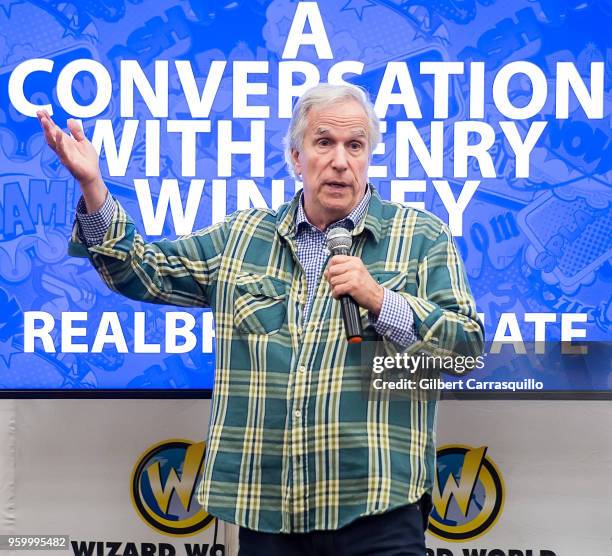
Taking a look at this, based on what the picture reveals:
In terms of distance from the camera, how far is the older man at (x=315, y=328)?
2.04 m

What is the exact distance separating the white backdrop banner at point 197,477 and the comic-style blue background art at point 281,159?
14 centimetres

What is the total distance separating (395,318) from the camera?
1986 mm

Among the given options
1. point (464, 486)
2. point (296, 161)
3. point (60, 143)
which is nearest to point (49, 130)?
point (60, 143)

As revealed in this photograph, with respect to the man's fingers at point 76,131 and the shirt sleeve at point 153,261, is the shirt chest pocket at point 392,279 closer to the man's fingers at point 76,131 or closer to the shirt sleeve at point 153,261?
the shirt sleeve at point 153,261

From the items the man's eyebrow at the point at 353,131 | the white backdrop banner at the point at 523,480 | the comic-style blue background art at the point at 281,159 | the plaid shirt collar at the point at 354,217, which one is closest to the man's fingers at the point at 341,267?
the plaid shirt collar at the point at 354,217

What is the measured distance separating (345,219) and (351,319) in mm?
362

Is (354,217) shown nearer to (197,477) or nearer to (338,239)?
(338,239)

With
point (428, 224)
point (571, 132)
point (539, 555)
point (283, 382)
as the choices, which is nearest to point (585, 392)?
point (539, 555)

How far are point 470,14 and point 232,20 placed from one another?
2.58 feet

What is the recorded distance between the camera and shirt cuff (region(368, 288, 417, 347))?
6.49ft

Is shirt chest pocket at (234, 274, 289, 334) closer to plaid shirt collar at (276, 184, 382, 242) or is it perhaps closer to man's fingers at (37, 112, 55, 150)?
plaid shirt collar at (276, 184, 382, 242)

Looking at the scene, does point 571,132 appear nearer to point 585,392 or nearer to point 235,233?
point 585,392

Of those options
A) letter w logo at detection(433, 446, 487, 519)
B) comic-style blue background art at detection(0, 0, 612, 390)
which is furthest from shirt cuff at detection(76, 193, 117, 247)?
letter w logo at detection(433, 446, 487, 519)

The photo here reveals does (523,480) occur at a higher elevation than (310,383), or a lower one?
lower
